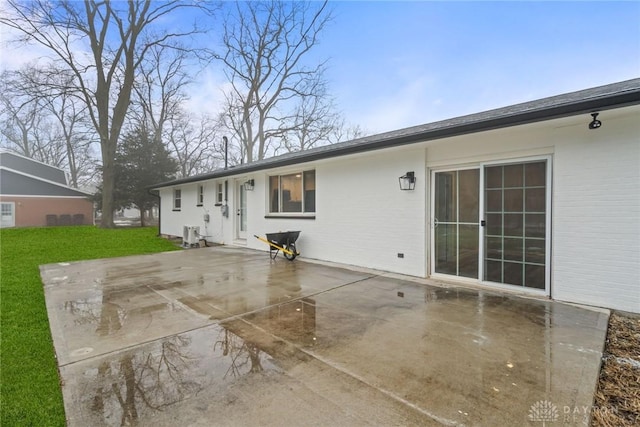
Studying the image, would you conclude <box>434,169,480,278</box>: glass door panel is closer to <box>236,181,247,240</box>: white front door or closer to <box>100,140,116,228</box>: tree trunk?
<box>236,181,247,240</box>: white front door

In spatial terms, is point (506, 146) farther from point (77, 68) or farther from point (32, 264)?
point (77, 68)

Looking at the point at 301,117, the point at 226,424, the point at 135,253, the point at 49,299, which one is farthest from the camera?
the point at 301,117

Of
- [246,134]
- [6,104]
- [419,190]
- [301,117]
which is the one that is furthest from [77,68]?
[419,190]

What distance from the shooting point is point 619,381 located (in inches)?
89.4

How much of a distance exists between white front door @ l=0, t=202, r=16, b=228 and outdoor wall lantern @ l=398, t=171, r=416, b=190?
25.6 metres

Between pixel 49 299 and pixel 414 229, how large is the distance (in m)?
6.06

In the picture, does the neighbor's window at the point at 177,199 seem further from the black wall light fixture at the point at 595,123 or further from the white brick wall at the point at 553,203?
the black wall light fixture at the point at 595,123

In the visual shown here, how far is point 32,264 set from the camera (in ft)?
23.3

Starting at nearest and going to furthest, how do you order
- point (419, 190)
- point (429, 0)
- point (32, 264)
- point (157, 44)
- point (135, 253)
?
point (419, 190) → point (32, 264) → point (429, 0) → point (135, 253) → point (157, 44)

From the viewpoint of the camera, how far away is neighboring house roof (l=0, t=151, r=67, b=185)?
22.7 meters

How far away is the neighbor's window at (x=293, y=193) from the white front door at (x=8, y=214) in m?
21.3

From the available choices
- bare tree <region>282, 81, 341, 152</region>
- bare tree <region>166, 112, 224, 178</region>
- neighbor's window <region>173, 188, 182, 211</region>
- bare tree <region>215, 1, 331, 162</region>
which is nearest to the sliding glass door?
neighbor's window <region>173, 188, 182, 211</region>

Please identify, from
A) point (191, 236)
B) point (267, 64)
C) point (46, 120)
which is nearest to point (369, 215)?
point (191, 236)

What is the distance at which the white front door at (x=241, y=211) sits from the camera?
10102 millimetres
